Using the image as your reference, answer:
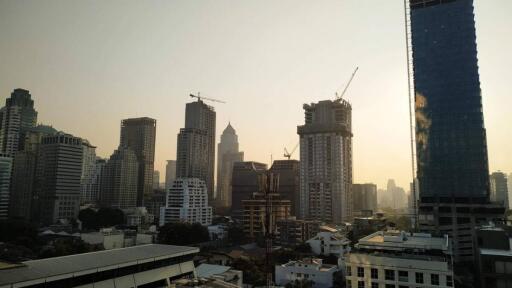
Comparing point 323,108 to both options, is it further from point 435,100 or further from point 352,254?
point 352,254

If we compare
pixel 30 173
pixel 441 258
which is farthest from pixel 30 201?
pixel 441 258

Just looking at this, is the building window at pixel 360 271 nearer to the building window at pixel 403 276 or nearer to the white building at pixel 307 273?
the building window at pixel 403 276

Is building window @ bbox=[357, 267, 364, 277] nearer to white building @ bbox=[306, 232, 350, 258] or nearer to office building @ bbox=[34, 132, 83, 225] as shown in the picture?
white building @ bbox=[306, 232, 350, 258]

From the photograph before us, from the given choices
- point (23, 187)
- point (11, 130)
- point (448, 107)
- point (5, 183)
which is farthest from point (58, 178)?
point (448, 107)

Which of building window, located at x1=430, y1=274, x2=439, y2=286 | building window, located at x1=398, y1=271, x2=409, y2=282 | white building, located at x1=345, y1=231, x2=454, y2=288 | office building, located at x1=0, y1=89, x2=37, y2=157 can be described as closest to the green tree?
white building, located at x1=345, y1=231, x2=454, y2=288

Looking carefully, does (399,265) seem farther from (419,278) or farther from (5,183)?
(5,183)
